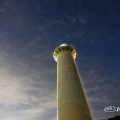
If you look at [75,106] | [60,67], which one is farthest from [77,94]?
[60,67]

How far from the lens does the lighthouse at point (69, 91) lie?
12805mm

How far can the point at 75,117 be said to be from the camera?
487 inches

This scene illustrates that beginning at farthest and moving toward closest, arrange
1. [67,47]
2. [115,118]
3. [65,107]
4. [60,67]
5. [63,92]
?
1. [115,118]
2. [67,47]
3. [60,67]
4. [63,92]
5. [65,107]

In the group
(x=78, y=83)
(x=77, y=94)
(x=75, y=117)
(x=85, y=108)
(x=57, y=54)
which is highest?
(x=57, y=54)

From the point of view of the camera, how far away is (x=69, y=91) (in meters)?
14.1

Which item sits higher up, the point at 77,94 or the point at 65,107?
the point at 77,94

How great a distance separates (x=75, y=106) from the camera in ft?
43.0

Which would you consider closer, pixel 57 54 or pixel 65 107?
pixel 65 107

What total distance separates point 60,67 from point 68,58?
4.08ft

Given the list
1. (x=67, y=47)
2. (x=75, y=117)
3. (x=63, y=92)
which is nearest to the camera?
(x=75, y=117)

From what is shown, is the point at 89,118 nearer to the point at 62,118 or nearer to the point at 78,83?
the point at 62,118

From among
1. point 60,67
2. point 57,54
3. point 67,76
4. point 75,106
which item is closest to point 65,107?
point 75,106

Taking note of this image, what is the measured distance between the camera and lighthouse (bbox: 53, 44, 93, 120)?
12.8m

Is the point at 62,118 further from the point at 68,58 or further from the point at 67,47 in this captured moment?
the point at 67,47
